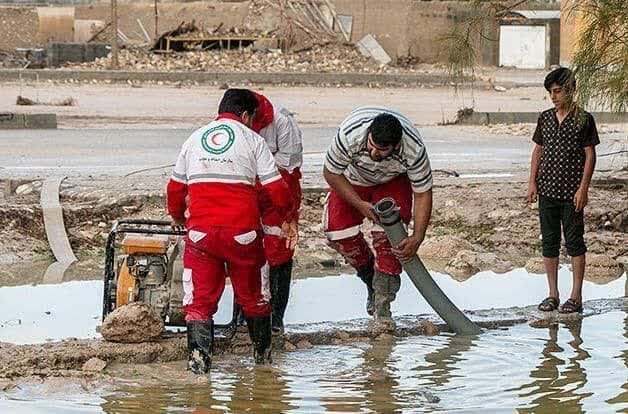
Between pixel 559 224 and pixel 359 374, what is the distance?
86.4 inches

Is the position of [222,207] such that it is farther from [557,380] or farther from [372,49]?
[372,49]

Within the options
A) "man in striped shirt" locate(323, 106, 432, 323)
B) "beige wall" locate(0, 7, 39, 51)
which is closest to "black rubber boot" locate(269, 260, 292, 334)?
"man in striped shirt" locate(323, 106, 432, 323)

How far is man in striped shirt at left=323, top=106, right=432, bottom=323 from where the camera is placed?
758 centimetres

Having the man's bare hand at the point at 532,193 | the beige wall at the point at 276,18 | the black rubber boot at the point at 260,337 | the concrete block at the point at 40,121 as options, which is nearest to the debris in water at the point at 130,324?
the black rubber boot at the point at 260,337

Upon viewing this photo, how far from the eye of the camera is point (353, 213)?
27.0 feet

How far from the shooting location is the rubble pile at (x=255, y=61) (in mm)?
35938

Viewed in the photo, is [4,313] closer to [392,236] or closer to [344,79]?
[392,236]

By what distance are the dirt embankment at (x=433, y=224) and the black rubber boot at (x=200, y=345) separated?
3.10 m

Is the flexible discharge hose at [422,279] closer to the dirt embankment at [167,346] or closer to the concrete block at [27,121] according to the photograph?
the dirt embankment at [167,346]

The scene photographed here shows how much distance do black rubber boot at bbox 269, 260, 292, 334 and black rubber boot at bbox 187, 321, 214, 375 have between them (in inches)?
35.5

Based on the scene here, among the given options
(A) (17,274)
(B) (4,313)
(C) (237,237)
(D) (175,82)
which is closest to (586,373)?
(C) (237,237)

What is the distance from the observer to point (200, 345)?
696 cm

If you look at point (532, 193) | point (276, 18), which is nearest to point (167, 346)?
point (532, 193)

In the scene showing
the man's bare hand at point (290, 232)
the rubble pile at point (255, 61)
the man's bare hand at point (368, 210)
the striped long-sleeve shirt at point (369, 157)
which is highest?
the rubble pile at point (255, 61)
